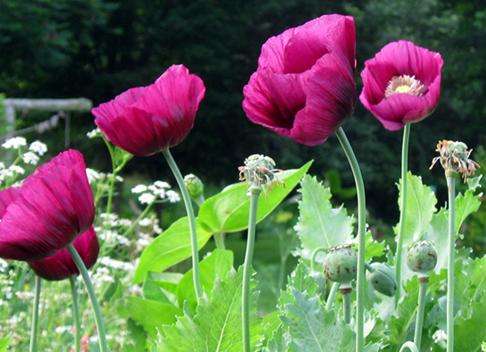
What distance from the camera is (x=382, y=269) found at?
853 millimetres

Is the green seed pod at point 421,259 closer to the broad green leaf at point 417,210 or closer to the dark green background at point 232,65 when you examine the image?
the broad green leaf at point 417,210

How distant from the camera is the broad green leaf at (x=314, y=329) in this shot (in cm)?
71

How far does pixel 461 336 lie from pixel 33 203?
35cm

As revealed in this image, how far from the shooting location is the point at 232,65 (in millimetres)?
12453

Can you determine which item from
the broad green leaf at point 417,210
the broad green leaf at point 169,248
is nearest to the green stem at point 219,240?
the broad green leaf at point 169,248

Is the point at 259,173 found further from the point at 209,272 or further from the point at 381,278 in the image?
the point at 209,272

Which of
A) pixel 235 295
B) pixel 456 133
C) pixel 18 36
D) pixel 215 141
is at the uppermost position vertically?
pixel 235 295

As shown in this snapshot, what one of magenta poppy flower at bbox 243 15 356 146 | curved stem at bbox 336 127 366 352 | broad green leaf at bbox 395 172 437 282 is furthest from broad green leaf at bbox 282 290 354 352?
broad green leaf at bbox 395 172 437 282

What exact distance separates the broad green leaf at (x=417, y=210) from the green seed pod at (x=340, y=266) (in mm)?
266

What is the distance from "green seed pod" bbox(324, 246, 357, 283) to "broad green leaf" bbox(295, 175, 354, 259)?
0.99 ft

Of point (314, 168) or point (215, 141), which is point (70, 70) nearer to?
point (215, 141)

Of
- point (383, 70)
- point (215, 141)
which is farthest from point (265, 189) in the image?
point (215, 141)

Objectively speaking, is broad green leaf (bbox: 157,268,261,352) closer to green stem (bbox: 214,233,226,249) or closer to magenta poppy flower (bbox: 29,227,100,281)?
magenta poppy flower (bbox: 29,227,100,281)

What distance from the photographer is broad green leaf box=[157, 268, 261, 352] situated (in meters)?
0.77
